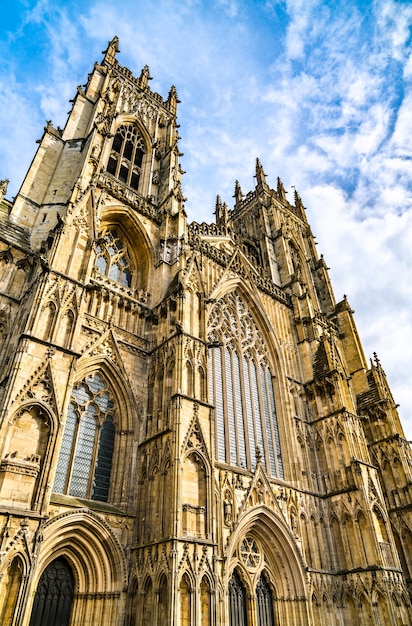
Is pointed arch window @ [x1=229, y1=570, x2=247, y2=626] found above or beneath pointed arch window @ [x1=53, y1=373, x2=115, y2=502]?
beneath

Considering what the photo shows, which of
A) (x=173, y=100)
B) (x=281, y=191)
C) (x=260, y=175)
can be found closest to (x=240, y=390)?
(x=173, y=100)

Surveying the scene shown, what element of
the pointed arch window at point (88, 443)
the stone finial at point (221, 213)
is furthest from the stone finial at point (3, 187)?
the stone finial at point (221, 213)

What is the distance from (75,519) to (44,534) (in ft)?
2.96

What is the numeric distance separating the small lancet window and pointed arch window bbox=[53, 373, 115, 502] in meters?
4.72

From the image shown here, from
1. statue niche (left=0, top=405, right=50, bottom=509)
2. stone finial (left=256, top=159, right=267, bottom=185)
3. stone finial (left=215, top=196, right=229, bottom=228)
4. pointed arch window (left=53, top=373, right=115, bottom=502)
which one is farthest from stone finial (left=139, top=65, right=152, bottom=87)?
statue niche (left=0, top=405, right=50, bottom=509)

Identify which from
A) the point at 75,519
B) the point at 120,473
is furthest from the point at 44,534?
the point at 120,473

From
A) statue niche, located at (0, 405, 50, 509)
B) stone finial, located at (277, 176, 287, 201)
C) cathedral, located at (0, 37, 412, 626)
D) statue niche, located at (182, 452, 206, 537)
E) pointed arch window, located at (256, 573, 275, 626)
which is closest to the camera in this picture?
statue niche, located at (0, 405, 50, 509)

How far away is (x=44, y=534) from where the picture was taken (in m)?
10.2

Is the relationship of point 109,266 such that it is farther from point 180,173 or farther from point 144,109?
point 144,109

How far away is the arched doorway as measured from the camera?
33.5ft

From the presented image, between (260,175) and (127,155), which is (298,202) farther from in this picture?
(127,155)

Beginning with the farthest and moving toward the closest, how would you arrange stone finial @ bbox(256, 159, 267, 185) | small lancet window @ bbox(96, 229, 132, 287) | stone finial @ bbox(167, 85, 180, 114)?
1. stone finial @ bbox(256, 159, 267, 185)
2. stone finial @ bbox(167, 85, 180, 114)
3. small lancet window @ bbox(96, 229, 132, 287)

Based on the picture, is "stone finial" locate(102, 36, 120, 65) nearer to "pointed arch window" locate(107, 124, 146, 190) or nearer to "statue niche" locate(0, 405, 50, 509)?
"pointed arch window" locate(107, 124, 146, 190)

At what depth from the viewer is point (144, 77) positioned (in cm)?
2866
